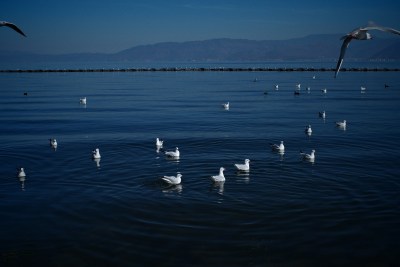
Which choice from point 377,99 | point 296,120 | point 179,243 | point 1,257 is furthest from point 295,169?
point 377,99

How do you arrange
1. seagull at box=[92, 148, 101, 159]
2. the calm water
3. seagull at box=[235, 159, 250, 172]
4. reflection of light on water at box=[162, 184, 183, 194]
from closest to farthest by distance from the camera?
the calm water < reflection of light on water at box=[162, 184, 183, 194] < seagull at box=[235, 159, 250, 172] < seagull at box=[92, 148, 101, 159]

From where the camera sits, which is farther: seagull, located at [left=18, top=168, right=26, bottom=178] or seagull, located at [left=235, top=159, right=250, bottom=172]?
seagull, located at [left=235, top=159, right=250, bottom=172]

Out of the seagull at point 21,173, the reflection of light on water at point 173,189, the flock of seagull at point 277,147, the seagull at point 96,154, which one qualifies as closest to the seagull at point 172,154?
the flock of seagull at point 277,147

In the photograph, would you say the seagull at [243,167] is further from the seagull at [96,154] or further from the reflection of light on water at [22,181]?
the reflection of light on water at [22,181]

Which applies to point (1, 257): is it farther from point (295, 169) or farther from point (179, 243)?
point (295, 169)

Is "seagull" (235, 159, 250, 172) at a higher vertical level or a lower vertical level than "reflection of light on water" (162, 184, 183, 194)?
higher

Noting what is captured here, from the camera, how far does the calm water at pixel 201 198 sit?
13.1 meters

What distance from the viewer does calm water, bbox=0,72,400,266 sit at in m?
13.1

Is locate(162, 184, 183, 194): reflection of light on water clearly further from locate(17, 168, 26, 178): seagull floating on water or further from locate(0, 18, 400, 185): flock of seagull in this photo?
locate(17, 168, 26, 178): seagull floating on water

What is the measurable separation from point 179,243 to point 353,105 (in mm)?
42186

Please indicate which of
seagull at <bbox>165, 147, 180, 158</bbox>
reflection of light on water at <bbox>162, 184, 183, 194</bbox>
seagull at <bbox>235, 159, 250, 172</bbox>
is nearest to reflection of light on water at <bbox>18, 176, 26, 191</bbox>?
reflection of light on water at <bbox>162, 184, 183, 194</bbox>

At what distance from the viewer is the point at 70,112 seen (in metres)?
46.8

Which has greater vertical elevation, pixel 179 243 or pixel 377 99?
pixel 377 99

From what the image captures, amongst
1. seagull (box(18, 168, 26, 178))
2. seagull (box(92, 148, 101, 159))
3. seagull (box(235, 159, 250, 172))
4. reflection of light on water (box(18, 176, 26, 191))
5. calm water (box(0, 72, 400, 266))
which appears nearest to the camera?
calm water (box(0, 72, 400, 266))
